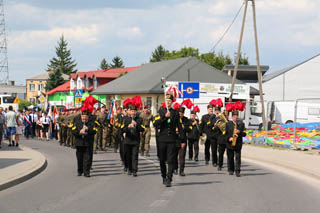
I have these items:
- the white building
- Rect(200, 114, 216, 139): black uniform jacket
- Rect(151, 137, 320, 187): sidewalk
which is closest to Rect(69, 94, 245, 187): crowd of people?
Rect(200, 114, 216, 139): black uniform jacket

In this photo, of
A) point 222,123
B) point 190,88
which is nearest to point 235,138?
point 222,123

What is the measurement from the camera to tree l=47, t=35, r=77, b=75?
12794 centimetres

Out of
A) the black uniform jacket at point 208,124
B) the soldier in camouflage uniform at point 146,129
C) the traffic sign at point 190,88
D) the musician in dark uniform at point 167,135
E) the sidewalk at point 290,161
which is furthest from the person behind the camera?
the traffic sign at point 190,88

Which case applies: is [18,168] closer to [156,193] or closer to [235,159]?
[156,193]

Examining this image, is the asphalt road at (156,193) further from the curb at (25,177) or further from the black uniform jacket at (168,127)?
the black uniform jacket at (168,127)

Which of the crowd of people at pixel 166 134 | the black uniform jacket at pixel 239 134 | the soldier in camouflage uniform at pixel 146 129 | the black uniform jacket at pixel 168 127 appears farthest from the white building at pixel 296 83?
the black uniform jacket at pixel 168 127

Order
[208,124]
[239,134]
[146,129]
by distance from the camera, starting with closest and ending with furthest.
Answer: [239,134], [208,124], [146,129]

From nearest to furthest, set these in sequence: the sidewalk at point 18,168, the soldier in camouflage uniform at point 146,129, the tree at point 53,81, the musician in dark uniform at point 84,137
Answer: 1. the sidewalk at point 18,168
2. the musician in dark uniform at point 84,137
3. the soldier in camouflage uniform at point 146,129
4. the tree at point 53,81

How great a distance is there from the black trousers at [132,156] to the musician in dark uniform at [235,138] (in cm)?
244

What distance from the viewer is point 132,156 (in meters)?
12.3

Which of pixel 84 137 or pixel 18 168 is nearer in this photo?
pixel 84 137

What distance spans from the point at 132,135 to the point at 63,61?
119416 millimetres

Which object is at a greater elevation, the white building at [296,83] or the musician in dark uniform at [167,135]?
the white building at [296,83]

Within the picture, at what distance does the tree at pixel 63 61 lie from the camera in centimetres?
12794
